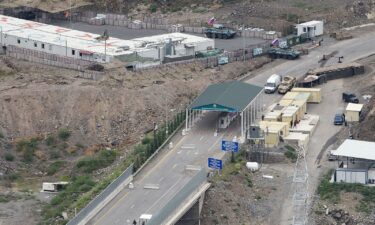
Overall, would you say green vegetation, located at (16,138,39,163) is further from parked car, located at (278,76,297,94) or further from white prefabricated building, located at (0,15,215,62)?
parked car, located at (278,76,297,94)

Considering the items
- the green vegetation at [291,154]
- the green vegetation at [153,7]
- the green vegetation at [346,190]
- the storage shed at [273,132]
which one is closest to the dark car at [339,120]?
the storage shed at [273,132]

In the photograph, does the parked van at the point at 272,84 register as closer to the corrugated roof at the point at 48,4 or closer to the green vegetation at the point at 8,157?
the green vegetation at the point at 8,157

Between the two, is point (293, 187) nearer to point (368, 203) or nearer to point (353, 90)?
point (368, 203)

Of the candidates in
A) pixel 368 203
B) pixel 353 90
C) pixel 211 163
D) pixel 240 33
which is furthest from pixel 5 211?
pixel 240 33

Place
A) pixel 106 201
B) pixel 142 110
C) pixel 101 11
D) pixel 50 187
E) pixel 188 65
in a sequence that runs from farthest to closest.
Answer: pixel 101 11
pixel 188 65
pixel 142 110
pixel 50 187
pixel 106 201

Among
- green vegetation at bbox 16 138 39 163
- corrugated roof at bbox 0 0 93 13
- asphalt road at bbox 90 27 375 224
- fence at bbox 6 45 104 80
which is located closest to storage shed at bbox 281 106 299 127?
asphalt road at bbox 90 27 375 224

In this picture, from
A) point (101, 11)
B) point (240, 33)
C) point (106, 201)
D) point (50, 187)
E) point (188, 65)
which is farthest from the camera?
point (101, 11)

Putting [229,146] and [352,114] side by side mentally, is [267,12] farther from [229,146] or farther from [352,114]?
[229,146]
